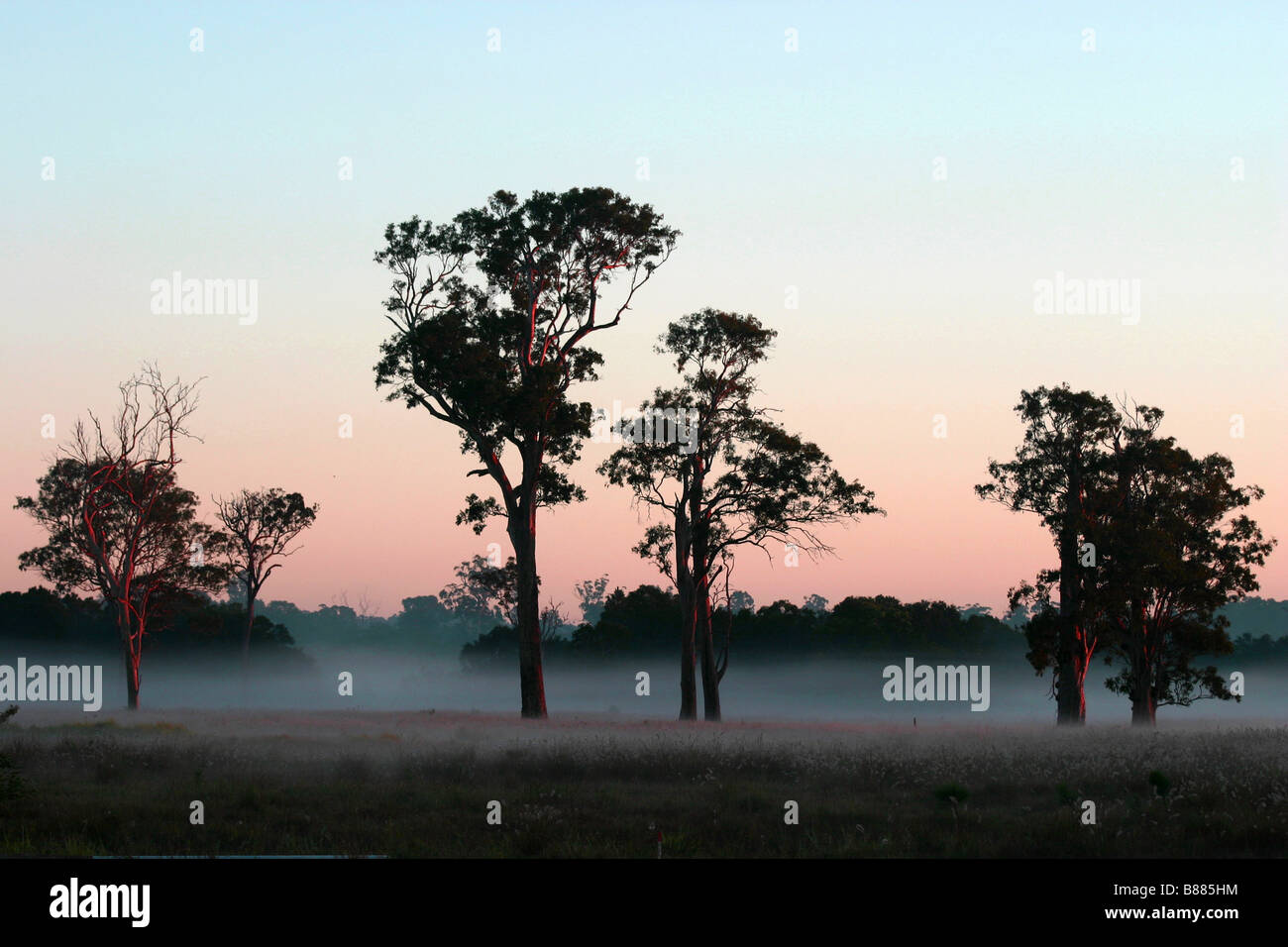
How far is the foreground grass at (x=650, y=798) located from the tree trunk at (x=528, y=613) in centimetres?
1498

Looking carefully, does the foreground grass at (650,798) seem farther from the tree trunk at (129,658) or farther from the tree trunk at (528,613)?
the tree trunk at (129,658)

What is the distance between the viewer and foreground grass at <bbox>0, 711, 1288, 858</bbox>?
13.7 metres

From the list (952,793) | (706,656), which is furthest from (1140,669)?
(952,793)

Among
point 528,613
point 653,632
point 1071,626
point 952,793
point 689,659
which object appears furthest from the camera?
point 653,632

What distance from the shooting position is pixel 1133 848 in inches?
515

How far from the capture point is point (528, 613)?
41.0 m

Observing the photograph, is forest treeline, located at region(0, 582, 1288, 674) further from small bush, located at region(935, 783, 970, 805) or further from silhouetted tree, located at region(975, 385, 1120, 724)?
small bush, located at region(935, 783, 970, 805)

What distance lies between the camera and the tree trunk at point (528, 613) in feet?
135

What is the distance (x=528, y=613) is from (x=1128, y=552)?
21.6 m

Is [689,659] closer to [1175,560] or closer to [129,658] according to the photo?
[1175,560]

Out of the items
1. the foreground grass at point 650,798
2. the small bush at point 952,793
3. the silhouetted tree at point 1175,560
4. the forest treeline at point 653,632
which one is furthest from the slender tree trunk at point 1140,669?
the forest treeline at point 653,632
